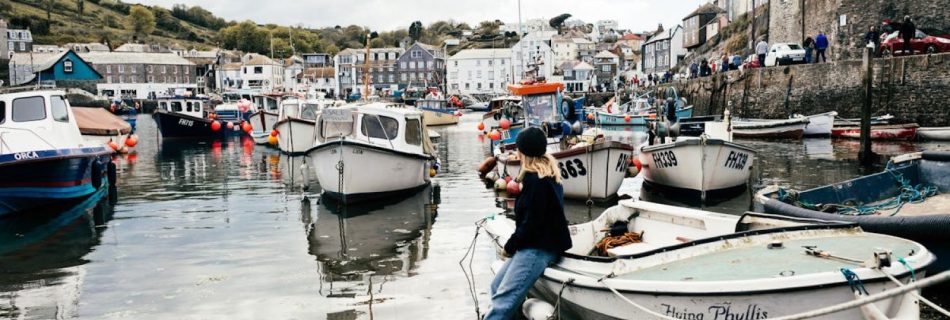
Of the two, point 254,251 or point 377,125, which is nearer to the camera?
point 254,251

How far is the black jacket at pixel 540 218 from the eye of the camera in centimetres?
625

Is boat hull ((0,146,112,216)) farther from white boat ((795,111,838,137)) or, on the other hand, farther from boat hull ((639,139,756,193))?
white boat ((795,111,838,137))

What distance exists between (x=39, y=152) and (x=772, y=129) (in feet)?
87.4

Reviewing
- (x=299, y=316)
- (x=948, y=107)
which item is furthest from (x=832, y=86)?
(x=299, y=316)

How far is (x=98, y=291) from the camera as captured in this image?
9.28 meters

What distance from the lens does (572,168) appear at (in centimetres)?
1511

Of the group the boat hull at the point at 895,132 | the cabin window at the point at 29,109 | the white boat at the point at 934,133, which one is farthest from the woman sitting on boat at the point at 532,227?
the boat hull at the point at 895,132

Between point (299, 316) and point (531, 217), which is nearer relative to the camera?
point (531, 217)

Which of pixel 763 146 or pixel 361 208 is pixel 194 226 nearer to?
pixel 361 208

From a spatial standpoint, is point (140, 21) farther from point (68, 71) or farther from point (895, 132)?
point (895, 132)

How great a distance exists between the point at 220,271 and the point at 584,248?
4.93 m

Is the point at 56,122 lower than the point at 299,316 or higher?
higher

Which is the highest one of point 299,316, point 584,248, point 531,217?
point 531,217

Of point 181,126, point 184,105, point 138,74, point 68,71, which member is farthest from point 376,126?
point 138,74
